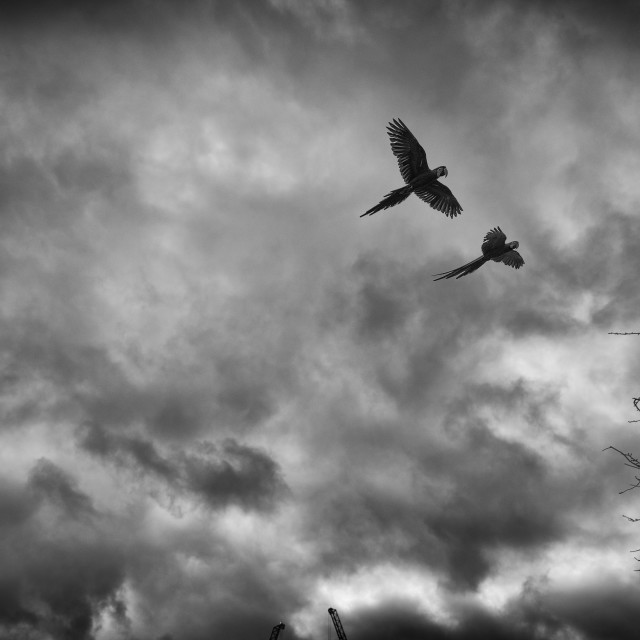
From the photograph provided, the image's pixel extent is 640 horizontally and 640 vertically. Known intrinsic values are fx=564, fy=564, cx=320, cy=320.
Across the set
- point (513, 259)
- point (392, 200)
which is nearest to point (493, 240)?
point (513, 259)

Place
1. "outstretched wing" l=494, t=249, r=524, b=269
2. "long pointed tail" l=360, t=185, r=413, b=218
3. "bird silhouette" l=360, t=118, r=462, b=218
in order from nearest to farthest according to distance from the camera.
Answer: "long pointed tail" l=360, t=185, r=413, b=218, "bird silhouette" l=360, t=118, r=462, b=218, "outstretched wing" l=494, t=249, r=524, b=269

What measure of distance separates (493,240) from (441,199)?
2967 millimetres

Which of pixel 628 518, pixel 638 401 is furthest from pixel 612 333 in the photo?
pixel 628 518

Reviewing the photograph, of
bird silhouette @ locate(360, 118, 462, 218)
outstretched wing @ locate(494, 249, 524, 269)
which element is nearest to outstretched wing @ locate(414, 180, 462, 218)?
bird silhouette @ locate(360, 118, 462, 218)

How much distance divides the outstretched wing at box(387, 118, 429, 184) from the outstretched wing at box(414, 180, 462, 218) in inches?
43.8

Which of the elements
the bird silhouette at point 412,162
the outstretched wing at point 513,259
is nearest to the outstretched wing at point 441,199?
the bird silhouette at point 412,162

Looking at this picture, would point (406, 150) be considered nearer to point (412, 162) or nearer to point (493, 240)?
point (412, 162)

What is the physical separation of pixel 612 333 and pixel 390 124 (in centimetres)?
1449

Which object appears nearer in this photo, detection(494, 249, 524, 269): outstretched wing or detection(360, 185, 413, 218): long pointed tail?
detection(360, 185, 413, 218): long pointed tail

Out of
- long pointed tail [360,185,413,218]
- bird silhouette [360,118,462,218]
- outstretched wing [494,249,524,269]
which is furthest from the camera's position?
outstretched wing [494,249,524,269]

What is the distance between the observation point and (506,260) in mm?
26797

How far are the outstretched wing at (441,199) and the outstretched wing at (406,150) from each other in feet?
3.65

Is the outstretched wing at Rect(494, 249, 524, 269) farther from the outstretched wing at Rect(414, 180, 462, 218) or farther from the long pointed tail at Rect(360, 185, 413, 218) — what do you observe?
the long pointed tail at Rect(360, 185, 413, 218)

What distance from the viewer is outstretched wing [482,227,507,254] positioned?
966 inches
